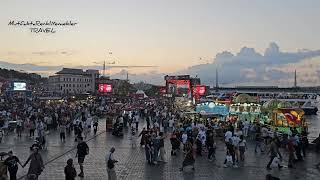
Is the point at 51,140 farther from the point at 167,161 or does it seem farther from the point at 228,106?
the point at 228,106

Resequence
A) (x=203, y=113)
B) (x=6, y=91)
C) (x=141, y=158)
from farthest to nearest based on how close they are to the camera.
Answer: (x=6, y=91) → (x=203, y=113) → (x=141, y=158)

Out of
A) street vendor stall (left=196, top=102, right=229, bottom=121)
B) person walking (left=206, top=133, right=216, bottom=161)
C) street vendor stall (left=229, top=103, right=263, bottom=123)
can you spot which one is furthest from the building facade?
person walking (left=206, top=133, right=216, bottom=161)

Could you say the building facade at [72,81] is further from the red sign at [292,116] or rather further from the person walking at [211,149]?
the person walking at [211,149]

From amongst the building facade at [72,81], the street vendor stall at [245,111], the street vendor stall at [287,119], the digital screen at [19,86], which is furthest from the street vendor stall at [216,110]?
the building facade at [72,81]

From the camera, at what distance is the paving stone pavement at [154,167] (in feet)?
58.2

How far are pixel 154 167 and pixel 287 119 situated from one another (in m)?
16.7

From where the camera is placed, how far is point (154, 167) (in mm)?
19750

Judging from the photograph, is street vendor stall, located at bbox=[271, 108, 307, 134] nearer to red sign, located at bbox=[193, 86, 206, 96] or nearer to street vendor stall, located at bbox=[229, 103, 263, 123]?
street vendor stall, located at bbox=[229, 103, 263, 123]

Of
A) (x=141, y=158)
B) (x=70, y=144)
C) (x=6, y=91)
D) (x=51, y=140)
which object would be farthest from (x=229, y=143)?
(x=6, y=91)

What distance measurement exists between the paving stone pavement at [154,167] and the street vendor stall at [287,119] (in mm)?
6737

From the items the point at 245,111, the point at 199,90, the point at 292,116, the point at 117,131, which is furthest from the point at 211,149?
the point at 199,90

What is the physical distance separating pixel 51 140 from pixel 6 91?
4425 centimetres

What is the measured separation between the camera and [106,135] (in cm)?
3434

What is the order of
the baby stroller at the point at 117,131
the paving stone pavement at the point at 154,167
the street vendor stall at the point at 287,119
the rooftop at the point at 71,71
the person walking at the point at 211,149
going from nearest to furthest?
1. the paving stone pavement at the point at 154,167
2. the person walking at the point at 211,149
3. the street vendor stall at the point at 287,119
4. the baby stroller at the point at 117,131
5. the rooftop at the point at 71,71
